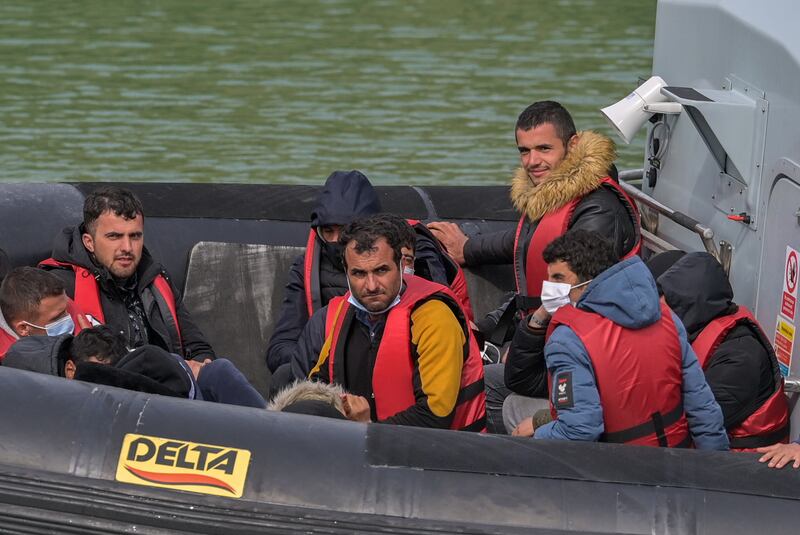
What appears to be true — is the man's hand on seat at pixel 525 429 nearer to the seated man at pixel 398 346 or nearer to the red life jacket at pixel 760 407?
the seated man at pixel 398 346

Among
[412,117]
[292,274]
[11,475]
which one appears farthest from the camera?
[412,117]

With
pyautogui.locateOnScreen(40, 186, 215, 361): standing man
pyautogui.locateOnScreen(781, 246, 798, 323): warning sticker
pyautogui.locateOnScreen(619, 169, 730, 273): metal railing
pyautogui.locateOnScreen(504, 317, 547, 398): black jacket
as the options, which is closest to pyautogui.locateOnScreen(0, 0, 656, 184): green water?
pyautogui.locateOnScreen(619, 169, 730, 273): metal railing

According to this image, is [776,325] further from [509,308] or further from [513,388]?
[509,308]

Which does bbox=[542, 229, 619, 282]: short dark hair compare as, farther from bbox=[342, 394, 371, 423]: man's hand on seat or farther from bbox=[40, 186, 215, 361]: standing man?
bbox=[40, 186, 215, 361]: standing man

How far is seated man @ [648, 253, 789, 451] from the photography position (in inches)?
141

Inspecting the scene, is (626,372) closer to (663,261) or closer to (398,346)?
(398,346)

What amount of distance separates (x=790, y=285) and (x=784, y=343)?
0.57 ft

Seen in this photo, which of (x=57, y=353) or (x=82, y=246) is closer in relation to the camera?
(x=57, y=353)

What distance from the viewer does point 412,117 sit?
35.2ft

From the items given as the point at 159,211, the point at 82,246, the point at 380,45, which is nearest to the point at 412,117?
the point at 380,45

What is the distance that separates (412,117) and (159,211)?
224 inches

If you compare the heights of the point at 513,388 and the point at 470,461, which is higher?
the point at 513,388

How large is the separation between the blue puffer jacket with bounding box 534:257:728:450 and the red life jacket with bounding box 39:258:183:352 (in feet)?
5.05

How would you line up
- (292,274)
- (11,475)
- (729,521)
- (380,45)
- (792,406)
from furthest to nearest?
(380,45), (292,274), (792,406), (11,475), (729,521)
